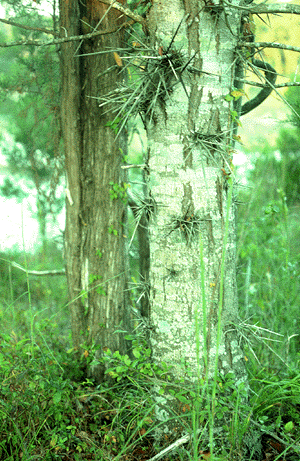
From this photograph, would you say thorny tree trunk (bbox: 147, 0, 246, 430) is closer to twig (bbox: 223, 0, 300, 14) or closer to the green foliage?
twig (bbox: 223, 0, 300, 14)

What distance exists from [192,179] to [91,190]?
0.91m

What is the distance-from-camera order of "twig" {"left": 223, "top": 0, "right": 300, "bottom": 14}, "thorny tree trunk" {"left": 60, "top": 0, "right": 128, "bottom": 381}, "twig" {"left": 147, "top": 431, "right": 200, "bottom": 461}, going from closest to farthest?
"twig" {"left": 223, "top": 0, "right": 300, "bottom": 14} → "twig" {"left": 147, "top": 431, "right": 200, "bottom": 461} → "thorny tree trunk" {"left": 60, "top": 0, "right": 128, "bottom": 381}

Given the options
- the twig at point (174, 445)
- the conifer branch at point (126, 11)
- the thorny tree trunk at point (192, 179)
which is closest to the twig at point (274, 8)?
the thorny tree trunk at point (192, 179)

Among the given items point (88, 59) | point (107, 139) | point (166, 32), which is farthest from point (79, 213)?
point (166, 32)

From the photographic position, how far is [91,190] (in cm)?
237

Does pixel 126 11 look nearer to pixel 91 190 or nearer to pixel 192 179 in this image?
pixel 192 179

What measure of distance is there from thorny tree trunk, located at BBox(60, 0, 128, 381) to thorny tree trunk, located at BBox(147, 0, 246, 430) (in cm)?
61

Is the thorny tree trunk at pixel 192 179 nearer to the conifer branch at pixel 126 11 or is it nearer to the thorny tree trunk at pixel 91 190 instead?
the conifer branch at pixel 126 11

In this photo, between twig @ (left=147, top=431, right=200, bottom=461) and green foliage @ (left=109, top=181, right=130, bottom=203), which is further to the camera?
green foliage @ (left=109, top=181, right=130, bottom=203)

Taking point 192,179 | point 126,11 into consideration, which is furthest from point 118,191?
point 126,11

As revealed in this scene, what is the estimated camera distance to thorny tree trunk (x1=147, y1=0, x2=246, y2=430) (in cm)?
162

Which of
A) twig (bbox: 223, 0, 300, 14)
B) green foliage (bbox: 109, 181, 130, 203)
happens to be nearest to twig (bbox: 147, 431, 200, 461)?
green foliage (bbox: 109, 181, 130, 203)

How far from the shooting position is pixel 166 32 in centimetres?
164

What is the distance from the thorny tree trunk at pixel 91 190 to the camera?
2.25 m
